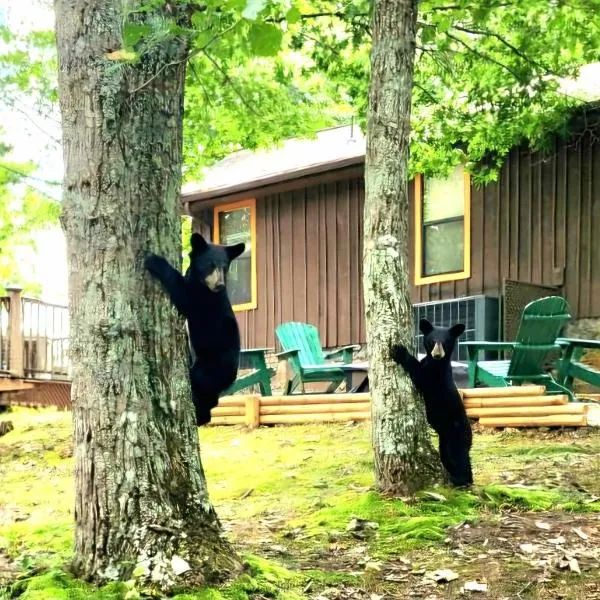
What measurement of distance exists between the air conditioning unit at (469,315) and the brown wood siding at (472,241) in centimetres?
40

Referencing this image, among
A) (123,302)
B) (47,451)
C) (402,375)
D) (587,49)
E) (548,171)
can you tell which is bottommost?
(47,451)

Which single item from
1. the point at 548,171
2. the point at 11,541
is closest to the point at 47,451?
the point at 11,541

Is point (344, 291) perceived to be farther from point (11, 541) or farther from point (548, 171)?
point (11, 541)

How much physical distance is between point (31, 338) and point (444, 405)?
1327 centimetres

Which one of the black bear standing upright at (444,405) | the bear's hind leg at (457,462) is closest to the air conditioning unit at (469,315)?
the black bear standing upright at (444,405)

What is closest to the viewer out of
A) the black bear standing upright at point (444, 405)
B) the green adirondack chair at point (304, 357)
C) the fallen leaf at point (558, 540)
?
the fallen leaf at point (558, 540)

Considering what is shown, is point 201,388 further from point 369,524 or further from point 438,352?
point 438,352

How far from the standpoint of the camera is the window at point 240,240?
18.1 meters

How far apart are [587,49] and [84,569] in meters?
9.18

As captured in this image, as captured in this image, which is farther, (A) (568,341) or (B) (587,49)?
(B) (587,49)

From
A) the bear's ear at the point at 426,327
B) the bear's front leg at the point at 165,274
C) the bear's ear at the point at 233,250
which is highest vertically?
the bear's ear at the point at 233,250

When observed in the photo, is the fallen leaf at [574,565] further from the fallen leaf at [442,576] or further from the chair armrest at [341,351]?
the chair armrest at [341,351]

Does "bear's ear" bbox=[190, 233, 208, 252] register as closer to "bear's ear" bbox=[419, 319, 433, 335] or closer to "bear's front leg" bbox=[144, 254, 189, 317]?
"bear's front leg" bbox=[144, 254, 189, 317]

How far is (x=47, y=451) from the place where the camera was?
10.2 m
